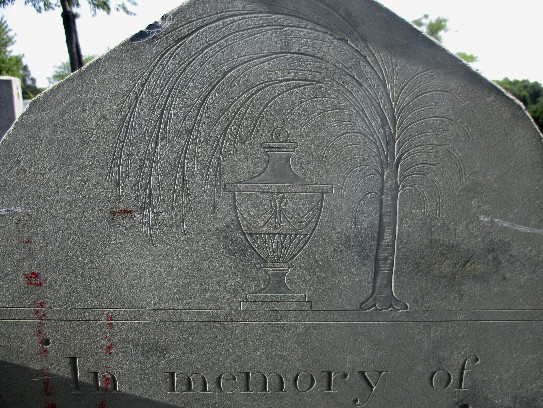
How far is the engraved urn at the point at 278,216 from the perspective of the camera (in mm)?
1886

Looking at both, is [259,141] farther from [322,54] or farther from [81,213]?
[81,213]

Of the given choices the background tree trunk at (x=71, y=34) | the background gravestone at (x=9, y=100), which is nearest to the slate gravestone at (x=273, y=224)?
the background gravestone at (x=9, y=100)

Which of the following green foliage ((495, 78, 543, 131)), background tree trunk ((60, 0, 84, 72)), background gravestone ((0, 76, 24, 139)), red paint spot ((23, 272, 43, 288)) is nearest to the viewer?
red paint spot ((23, 272, 43, 288))

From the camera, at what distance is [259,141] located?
186 cm

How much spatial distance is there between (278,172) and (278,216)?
19 centimetres

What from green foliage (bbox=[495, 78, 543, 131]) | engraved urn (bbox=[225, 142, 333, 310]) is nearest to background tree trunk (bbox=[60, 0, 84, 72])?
engraved urn (bbox=[225, 142, 333, 310])

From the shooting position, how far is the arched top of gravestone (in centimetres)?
181

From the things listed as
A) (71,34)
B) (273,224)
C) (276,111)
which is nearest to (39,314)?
(273,224)

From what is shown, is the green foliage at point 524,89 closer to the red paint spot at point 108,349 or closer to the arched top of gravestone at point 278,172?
the arched top of gravestone at point 278,172

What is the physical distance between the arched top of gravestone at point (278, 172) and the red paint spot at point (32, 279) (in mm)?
50

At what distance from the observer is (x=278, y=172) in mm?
1884

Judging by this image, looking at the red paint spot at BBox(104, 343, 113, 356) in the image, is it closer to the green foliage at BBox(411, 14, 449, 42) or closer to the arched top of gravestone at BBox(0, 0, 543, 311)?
the arched top of gravestone at BBox(0, 0, 543, 311)

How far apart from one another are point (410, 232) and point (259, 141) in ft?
2.54

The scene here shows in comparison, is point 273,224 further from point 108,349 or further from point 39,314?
point 39,314
